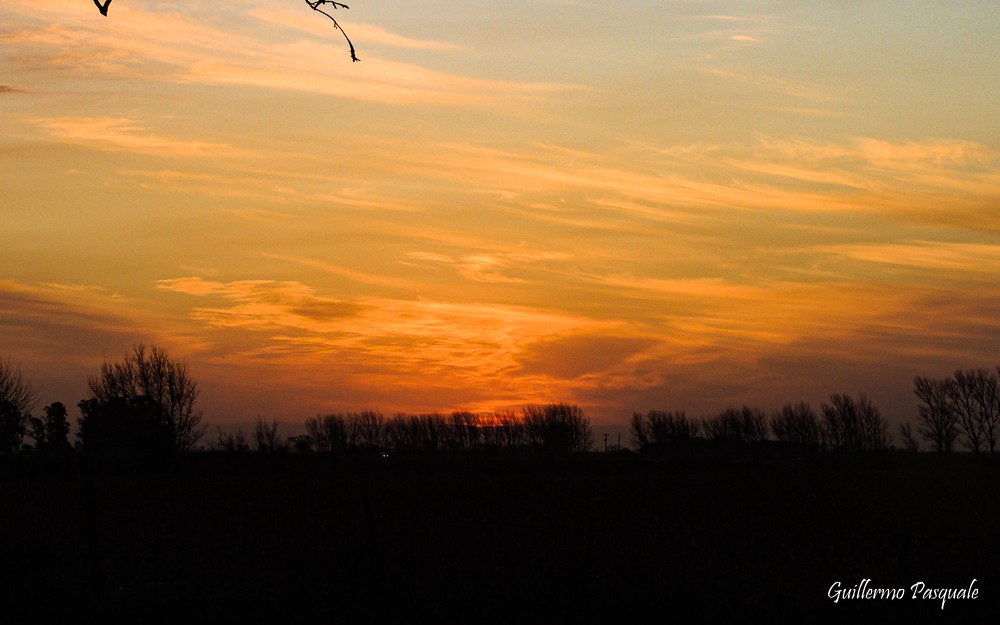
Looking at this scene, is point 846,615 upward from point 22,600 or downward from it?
downward

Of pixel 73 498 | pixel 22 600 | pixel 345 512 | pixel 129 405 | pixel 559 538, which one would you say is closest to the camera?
pixel 22 600

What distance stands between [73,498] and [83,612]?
29.5 m

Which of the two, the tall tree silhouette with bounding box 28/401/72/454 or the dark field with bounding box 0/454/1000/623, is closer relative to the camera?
the dark field with bounding box 0/454/1000/623

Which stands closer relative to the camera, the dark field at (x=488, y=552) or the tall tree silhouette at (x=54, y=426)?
the dark field at (x=488, y=552)

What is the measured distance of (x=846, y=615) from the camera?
1380 cm

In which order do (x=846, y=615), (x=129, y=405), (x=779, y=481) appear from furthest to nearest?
(x=129, y=405) → (x=779, y=481) → (x=846, y=615)

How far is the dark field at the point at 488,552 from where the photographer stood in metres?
14.0

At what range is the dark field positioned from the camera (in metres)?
14.0

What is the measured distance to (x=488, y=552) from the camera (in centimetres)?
2086

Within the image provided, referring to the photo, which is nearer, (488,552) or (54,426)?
(488,552)

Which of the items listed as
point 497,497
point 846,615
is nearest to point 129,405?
point 497,497

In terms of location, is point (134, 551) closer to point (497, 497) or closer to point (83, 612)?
point (83, 612)

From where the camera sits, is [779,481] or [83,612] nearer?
[83,612]

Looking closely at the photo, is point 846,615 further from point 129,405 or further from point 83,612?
point 129,405
